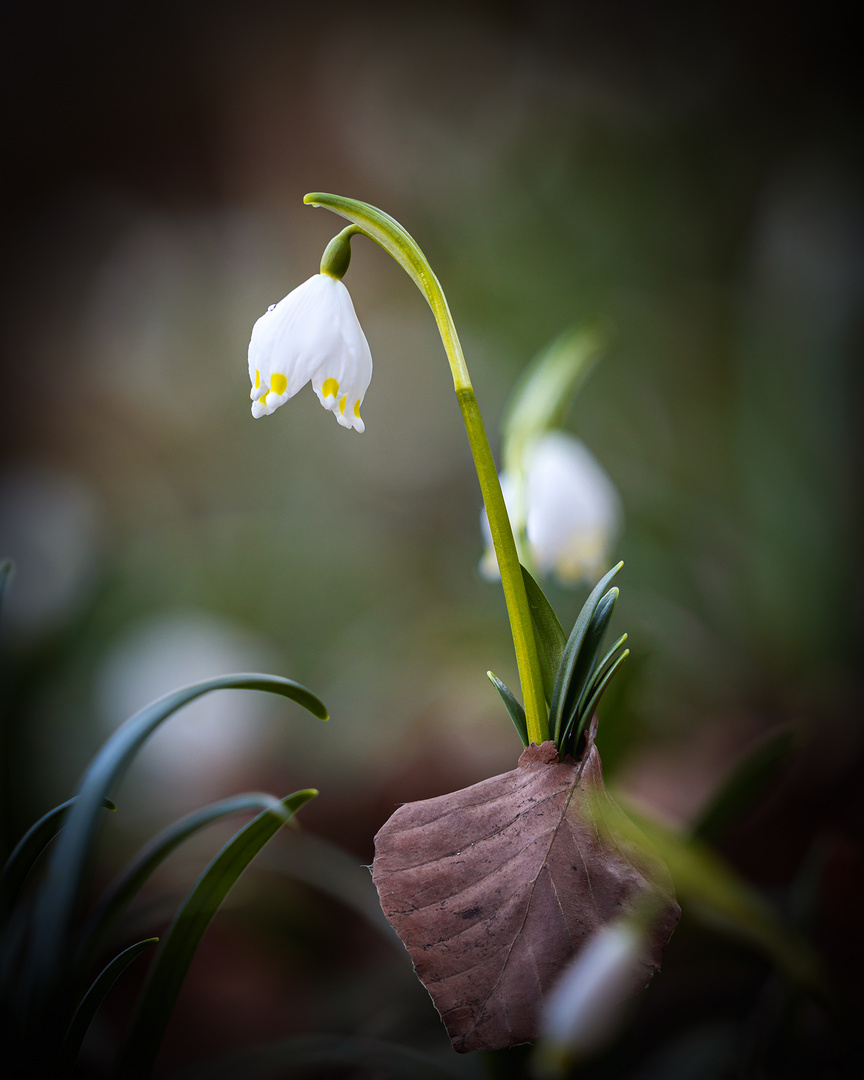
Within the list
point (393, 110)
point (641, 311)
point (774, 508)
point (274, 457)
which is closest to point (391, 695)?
point (774, 508)

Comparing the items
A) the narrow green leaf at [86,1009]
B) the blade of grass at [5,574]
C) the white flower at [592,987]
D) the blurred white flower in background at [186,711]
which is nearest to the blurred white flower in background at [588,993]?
the white flower at [592,987]

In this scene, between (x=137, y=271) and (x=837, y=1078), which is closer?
(x=837, y=1078)

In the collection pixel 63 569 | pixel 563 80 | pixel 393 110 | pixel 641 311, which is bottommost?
pixel 63 569

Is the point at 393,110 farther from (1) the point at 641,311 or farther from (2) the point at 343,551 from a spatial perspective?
(2) the point at 343,551

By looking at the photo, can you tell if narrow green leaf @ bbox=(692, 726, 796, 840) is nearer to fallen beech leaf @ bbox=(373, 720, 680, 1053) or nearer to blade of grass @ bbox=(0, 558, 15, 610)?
fallen beech leaf @ bbox=(373, 720, 680, 1053)

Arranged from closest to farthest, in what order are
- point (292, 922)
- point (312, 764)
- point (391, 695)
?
point (292, 922)
point (312, 764)
point (391, 695)

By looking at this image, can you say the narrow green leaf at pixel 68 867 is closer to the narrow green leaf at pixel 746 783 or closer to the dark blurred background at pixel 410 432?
the dark blurred background at pixel 410 432

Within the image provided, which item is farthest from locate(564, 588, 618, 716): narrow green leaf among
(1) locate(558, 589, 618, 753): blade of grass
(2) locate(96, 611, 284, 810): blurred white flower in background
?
(2) locate(96, 611, 284, 810): blurred white flower in background
